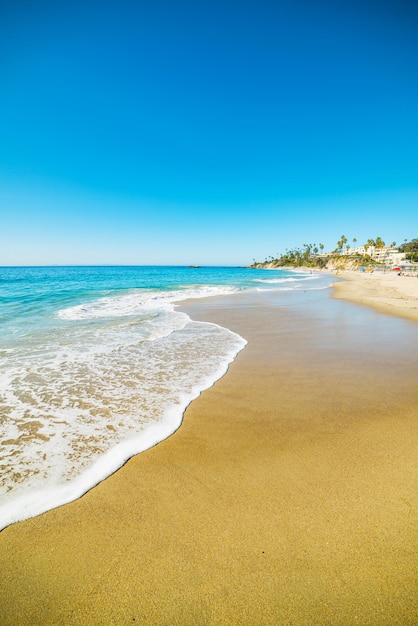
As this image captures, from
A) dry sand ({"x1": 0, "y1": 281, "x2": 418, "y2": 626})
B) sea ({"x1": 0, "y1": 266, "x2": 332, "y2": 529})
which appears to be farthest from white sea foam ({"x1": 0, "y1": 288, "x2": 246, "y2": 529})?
dry sand ({"x1": 0, "y1": 281, "x2": 418, "y2": 626})

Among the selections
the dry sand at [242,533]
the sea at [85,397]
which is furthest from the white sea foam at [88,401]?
the dry sand at [242,533]

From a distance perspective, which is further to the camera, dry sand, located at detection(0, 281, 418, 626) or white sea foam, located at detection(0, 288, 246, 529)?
white sea foam, located at detection(0, 288, 246, 529)

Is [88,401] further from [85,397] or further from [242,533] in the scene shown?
A: [242,533]

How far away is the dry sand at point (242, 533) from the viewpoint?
2.01 metres

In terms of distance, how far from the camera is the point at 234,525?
2.63 metres

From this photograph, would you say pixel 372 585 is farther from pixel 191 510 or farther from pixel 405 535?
pixel 191 510

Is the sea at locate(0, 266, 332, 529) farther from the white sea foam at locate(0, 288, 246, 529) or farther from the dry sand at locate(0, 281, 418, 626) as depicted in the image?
the dry sand at locate(0, 281, 418, 626)

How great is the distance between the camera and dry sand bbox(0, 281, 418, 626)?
2010 millimetres

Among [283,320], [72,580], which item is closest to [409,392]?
[72,580]

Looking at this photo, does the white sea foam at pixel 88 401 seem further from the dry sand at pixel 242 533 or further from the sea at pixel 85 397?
the dry sand at pixel 242 533

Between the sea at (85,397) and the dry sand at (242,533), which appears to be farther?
the sea at (85,397)

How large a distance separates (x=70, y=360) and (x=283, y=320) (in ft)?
29.7

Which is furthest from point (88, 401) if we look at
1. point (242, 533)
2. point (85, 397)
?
point (242, 533)

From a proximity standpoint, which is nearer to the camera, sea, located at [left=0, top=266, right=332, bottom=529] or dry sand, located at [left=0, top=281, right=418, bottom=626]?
dry sand, located at [left=0, top=281, right=418, bottom=626]
